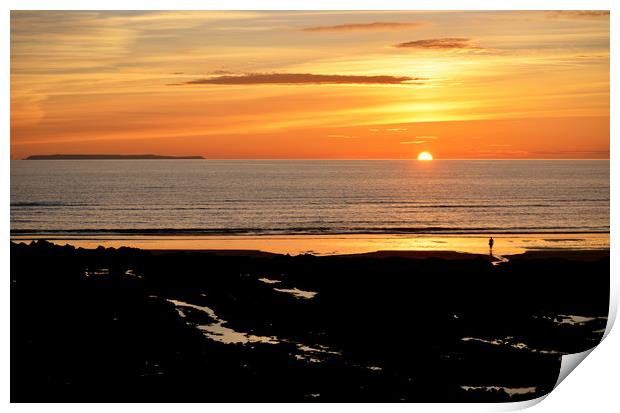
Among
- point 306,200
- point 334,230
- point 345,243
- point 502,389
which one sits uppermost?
point 306,200

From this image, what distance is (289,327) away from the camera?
10.1 m

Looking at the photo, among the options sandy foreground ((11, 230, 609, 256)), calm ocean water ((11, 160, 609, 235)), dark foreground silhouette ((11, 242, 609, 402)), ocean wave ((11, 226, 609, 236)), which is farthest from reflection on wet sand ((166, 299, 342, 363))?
ocean wave ((11, 226, 609, 236))

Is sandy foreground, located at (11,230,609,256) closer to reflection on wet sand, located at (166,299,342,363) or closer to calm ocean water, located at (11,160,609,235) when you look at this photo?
calm ocean water, located at (11,160,609,235)

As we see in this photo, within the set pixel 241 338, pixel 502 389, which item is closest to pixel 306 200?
pixel 241 338

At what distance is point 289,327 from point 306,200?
15165mm

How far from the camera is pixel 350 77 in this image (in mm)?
12641

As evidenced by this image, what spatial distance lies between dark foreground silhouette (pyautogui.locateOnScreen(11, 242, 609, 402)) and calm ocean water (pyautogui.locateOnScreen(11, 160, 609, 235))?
9.24 ft

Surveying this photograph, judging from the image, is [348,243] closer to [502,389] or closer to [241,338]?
[241,338]

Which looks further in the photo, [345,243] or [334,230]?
[334,230]

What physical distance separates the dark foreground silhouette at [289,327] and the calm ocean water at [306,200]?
9.24 ft

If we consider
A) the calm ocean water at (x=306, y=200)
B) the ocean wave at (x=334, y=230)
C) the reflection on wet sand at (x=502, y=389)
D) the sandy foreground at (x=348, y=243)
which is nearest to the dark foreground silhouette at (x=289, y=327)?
the reflection on wet sand at (x=502, y=389)

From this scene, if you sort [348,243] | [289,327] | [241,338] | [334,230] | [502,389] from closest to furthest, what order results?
[502,389] → [241,338] → [289,327] → [348,243] → [334,230]
